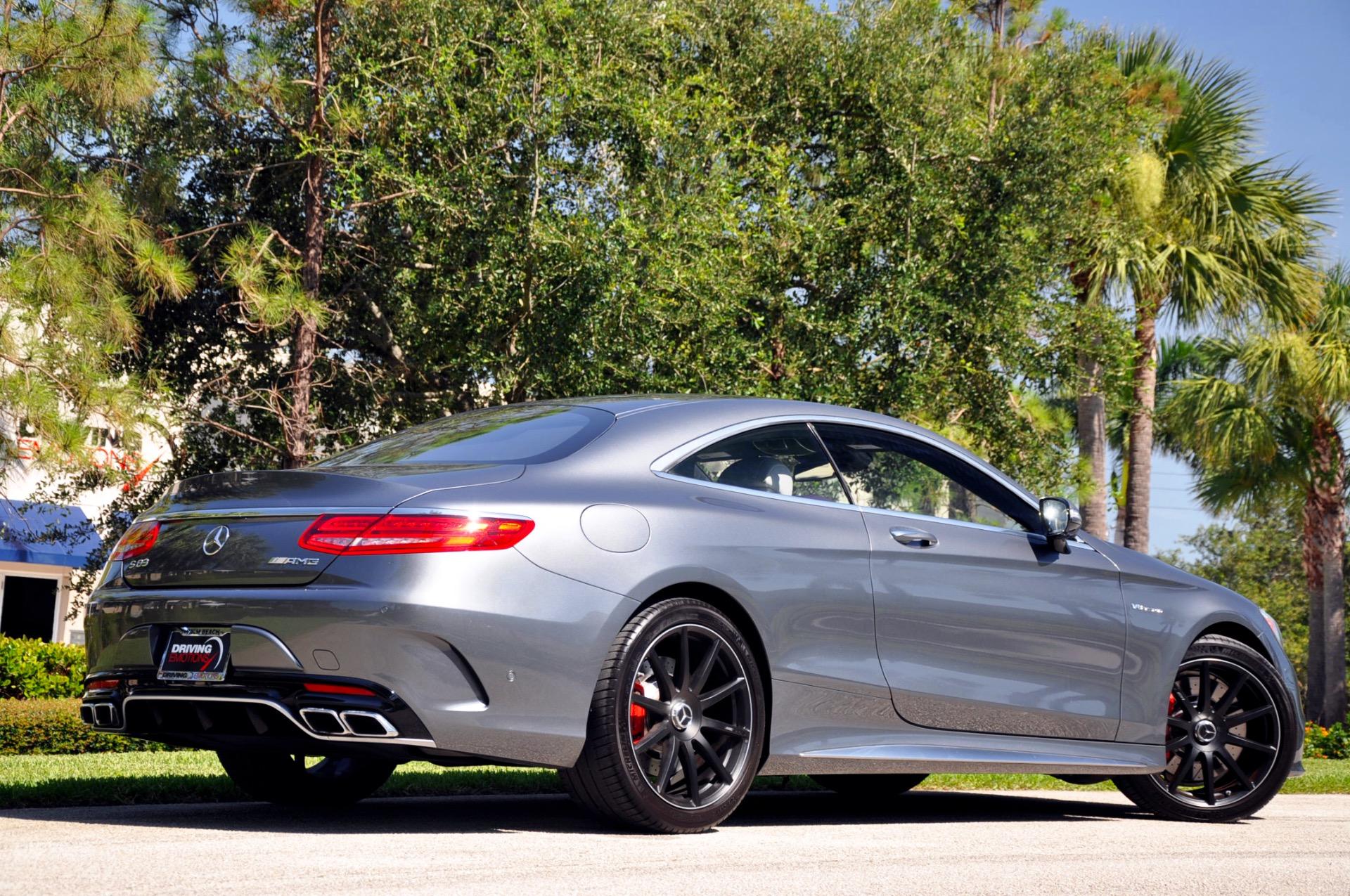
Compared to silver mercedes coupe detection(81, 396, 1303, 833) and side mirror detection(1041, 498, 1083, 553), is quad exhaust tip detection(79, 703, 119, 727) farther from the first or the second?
side mirror detection(1041, 498, 1083, 553)

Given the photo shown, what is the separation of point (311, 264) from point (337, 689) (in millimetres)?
10802

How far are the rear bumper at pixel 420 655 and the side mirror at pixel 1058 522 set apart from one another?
2237mm

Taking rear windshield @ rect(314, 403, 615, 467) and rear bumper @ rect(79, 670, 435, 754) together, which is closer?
rear bumper @ rect(79, 670, 435, 754)

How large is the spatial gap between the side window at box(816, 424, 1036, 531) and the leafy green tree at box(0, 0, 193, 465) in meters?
7.49

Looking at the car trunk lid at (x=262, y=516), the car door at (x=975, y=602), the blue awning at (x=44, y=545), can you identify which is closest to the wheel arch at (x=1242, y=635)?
the car door at (x=975, y=602)

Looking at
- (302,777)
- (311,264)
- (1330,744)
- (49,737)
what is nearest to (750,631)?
(302,777)

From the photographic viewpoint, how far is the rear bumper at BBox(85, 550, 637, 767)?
4.48 m

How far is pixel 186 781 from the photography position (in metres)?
6.66

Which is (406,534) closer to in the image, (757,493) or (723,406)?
(757,493)

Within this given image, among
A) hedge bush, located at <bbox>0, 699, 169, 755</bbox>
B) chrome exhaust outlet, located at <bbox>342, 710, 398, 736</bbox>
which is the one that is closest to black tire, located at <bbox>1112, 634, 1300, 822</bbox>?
chrome exhaust outlet, located at <bbox>342, 710, 398, 736</bbox>

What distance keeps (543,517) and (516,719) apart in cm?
63

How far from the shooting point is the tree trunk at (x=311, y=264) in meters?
14.1

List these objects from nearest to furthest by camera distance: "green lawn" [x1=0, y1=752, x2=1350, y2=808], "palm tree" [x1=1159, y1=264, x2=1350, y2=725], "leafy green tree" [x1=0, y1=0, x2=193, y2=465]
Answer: "green lawn" [x1=0, y1=752, x2=1350, y2=808] → "leafy green tree" [x1=0, y1=0, x2=193, y2=465] → "palm tree" [x1=1159, y1=264, x2=1350, y2=725]

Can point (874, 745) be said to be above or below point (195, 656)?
below
